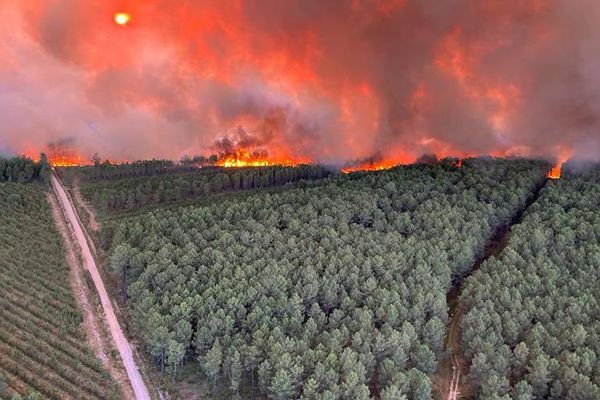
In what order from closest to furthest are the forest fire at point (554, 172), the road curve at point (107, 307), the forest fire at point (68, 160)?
the road curve at point (107, 307)
the forest fire at point (554, 172)
the forest fire at point (68, 160)

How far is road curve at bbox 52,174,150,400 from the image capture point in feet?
227

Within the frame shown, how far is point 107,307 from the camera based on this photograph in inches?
3268

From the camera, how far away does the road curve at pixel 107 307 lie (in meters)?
69.2

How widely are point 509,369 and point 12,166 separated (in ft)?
324

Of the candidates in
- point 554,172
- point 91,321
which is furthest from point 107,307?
point 554,172

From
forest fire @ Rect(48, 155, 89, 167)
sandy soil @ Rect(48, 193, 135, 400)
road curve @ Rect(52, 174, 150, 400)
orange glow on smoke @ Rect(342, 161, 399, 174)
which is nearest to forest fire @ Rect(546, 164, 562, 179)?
orange glow on smoke @ Rect(342, 161, 399, 174)

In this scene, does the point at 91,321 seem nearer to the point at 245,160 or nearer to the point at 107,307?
the point at 107,307

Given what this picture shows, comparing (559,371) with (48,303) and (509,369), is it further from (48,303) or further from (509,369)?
(48,303)

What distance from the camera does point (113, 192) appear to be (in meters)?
119

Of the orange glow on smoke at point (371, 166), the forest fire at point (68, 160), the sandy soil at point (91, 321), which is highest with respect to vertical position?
the orange glow on smoke at point (371, 166)

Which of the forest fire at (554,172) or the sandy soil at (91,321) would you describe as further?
the forest fire at (554,172)

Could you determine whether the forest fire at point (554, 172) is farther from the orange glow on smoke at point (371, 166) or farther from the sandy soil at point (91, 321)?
the sandy soil at point (91, 321)

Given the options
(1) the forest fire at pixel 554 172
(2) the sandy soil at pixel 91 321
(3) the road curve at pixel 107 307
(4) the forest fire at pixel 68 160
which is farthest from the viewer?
(4) the forest fire at pixel 68 160

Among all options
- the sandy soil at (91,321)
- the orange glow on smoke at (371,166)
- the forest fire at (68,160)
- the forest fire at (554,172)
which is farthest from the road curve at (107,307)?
the forest fire at (554,172)
